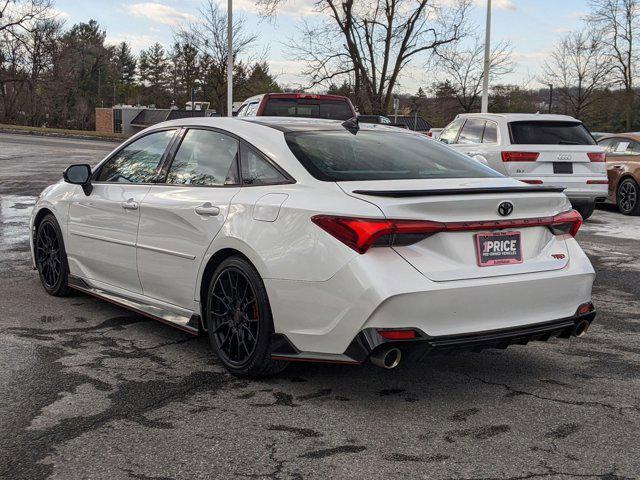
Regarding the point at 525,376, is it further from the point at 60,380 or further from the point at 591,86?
the point at 591,86

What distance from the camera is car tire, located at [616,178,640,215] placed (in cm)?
1345

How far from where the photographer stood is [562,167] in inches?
456

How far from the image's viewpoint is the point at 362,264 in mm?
3689

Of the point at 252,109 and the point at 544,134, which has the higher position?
the point at 252,109

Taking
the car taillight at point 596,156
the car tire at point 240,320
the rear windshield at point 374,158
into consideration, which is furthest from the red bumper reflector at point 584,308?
the car taillight at point 596,156

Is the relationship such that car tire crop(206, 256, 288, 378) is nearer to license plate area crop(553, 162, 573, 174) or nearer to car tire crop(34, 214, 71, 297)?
car tire crop(34, 214, 71, 297)

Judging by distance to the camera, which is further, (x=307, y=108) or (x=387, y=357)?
(x=307, y=108)

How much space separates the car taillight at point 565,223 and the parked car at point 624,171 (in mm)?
9884

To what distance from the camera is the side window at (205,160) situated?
4789 millimetres

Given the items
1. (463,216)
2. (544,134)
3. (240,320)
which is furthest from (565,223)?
(544,134)

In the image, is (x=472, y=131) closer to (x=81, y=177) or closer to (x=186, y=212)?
(x=81, y=177)

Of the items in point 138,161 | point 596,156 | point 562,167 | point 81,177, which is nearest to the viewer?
point 138,161

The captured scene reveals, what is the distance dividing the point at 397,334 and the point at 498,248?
75 centimetres

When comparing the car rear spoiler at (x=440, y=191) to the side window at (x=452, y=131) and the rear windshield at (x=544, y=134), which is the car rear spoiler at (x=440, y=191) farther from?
the side window at (x=452, y=131)
